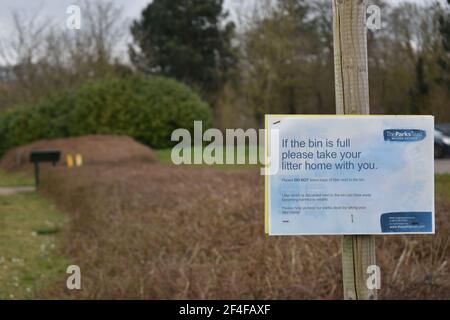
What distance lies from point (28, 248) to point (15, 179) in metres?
13.8

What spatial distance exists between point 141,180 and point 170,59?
16.5 metres

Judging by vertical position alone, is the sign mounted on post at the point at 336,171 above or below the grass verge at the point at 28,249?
above

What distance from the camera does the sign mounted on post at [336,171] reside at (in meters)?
2.62

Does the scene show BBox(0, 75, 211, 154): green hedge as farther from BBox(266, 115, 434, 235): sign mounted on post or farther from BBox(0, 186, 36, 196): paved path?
BBox(266, 115, 434, 235): sign mounted on post

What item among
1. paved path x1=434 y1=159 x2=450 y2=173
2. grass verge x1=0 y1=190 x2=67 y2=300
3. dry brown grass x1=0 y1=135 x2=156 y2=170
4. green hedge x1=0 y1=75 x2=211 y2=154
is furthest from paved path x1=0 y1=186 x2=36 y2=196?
paved path x1=434 y1=159 x2=450 y2=173

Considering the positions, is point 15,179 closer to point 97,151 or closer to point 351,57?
point 97,151

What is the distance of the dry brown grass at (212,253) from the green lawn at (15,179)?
34.9 feet

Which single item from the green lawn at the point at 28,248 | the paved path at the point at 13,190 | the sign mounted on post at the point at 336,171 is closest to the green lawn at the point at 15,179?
the paved path at the point at 13,190

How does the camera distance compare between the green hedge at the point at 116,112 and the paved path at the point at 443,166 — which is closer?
the paved path at the point at 443,166

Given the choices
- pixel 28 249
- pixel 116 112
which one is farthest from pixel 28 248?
pixel 116 112

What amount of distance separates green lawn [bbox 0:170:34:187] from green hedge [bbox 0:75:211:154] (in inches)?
204

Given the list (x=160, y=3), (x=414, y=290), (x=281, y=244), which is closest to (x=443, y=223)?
(x=414, y=290)

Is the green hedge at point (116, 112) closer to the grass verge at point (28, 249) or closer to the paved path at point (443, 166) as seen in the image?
the grass verge at point (28, 249)

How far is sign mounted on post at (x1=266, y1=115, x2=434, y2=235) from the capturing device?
262 centimetres
